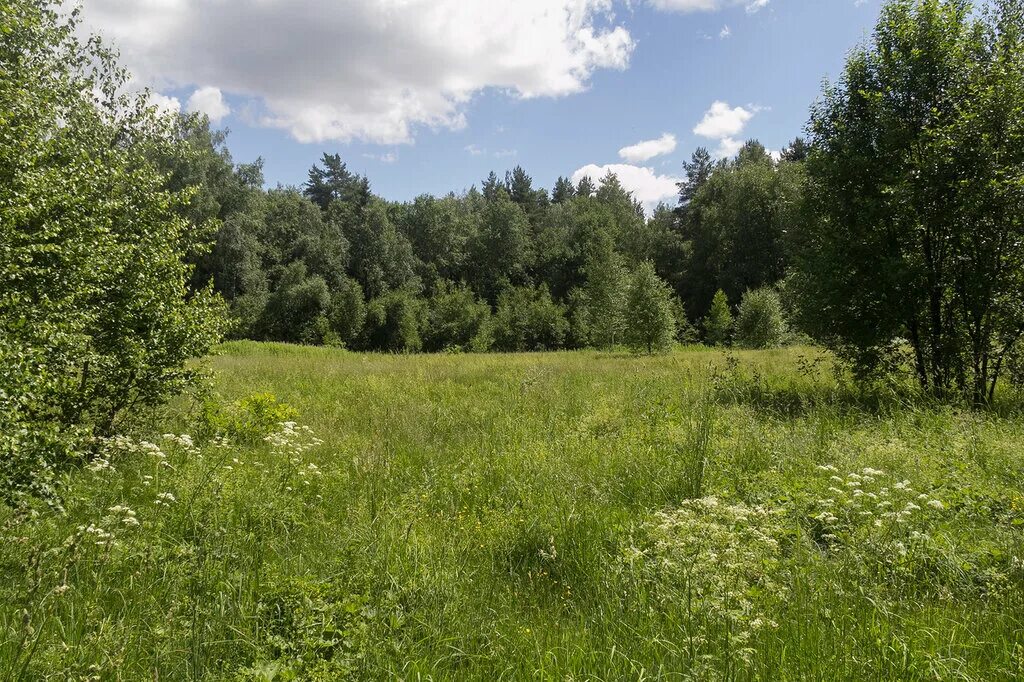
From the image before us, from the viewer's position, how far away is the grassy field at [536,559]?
2500mm

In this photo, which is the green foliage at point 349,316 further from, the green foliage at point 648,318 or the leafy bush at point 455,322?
the green foliage at point 648,318

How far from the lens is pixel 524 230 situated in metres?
65.8

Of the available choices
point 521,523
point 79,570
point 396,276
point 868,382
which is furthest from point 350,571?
point 396,276

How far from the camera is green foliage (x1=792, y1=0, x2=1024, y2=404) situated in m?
7.87

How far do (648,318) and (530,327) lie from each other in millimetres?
21137

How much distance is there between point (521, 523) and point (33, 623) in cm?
315

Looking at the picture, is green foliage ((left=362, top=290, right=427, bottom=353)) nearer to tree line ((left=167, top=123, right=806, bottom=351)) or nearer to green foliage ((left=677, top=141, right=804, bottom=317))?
tree line ((left=167, top=123, right=806, bottom=351))

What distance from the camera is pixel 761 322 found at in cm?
3178

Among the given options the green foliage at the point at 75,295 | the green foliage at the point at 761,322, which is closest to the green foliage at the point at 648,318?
the green foliage at the point at 761,322

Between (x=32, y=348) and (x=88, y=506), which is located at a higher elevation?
(x=32, y=348)

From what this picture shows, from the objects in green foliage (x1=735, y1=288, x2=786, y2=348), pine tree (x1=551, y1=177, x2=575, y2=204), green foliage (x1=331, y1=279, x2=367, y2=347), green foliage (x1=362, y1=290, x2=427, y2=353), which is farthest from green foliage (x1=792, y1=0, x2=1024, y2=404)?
pine tree (x1=551, y1=177, x2=575, y2=204)

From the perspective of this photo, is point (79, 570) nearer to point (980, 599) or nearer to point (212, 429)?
point (212, 429)

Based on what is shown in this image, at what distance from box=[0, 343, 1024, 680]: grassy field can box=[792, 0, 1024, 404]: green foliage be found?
8.64 feet

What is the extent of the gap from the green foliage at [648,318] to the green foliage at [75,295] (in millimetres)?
24245
